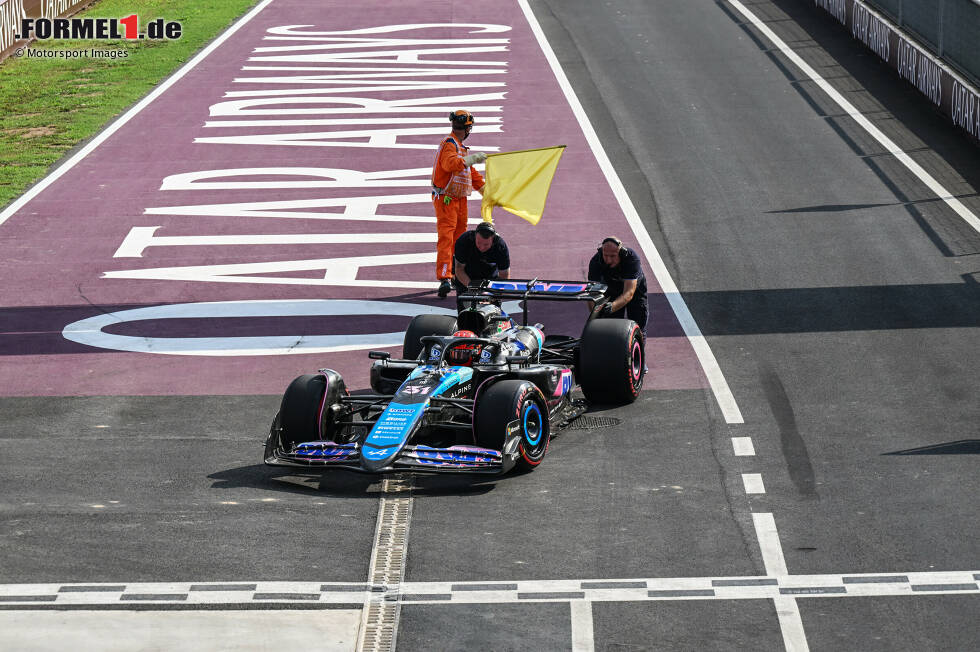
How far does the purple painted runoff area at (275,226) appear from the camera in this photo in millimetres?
17047

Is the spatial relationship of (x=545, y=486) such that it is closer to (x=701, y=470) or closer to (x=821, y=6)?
(x=701, y=470)

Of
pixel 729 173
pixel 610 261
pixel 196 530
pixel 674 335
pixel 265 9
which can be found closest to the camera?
pixel 196 530

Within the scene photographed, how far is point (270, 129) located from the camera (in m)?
29.1

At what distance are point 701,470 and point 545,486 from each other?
4.54ft

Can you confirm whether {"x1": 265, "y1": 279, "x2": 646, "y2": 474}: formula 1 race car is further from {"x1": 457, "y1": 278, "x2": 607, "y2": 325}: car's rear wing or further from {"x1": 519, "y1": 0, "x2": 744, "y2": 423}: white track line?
{"x1": 519, "y1": 0, "x2": 744, "y2": 423}: white track line

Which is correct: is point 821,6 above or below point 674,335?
above

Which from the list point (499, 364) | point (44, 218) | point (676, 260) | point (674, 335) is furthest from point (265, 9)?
point (499, 364)

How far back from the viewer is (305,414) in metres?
13.0

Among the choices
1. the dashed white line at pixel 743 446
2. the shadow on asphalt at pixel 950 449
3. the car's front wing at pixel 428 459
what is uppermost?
the car's front wing at pixel 428 459

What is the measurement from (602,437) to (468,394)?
1331mm

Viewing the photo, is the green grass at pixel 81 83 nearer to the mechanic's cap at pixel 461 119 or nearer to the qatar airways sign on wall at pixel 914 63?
the mechanic's cap at pixel 461 119

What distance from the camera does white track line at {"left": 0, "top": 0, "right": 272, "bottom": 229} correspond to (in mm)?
24683

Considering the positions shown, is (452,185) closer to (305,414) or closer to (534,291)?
(534,291)

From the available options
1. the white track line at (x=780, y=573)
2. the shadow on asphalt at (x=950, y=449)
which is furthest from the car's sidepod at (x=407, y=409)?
the shadow on asphalt at (x=950, y=449)
